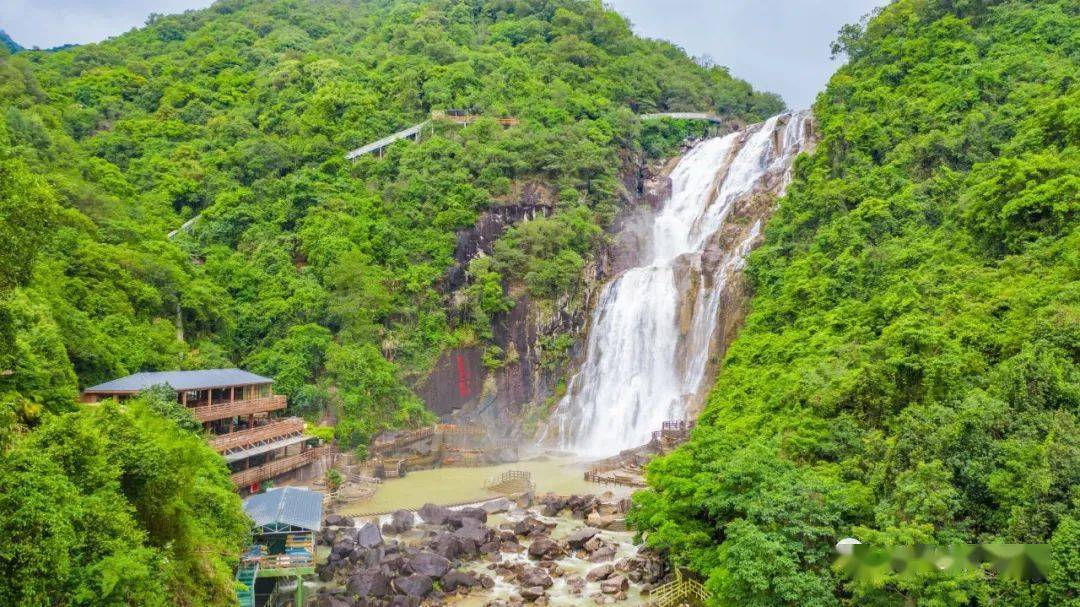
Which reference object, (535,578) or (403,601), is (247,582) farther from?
(535,578)

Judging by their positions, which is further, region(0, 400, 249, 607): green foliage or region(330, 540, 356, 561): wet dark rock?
region(330, 540, 356, 561): wet dark rock

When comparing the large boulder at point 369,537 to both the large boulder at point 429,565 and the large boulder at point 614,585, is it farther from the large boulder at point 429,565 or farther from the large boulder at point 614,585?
the large boulder at point 614,585

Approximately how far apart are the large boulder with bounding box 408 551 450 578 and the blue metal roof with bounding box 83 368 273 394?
1133 cm

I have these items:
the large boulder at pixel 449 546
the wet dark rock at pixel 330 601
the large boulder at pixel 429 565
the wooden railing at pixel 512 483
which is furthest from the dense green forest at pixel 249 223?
the wooden railing at pixel 512 483

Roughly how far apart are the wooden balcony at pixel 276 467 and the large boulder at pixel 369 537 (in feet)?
17.6

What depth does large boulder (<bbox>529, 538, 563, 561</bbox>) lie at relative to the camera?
76.4 feet

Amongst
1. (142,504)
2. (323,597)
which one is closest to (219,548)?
(142,504)

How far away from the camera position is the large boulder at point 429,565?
21.0 metres

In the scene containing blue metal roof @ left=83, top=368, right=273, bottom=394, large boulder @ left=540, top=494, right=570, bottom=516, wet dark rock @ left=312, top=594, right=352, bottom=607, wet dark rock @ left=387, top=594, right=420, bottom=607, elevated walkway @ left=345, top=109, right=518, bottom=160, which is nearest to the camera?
wet dark rock @ left=312, top=594, right=352, bottom=607

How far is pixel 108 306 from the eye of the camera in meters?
32.5

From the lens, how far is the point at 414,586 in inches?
790

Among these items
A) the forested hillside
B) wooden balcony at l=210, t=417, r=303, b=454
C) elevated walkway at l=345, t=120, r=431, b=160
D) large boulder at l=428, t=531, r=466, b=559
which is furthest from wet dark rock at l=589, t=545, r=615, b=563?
elevated walkway at l=345, t=120, r=431, b=160

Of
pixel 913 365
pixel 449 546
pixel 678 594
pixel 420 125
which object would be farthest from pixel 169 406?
pixel 420 125

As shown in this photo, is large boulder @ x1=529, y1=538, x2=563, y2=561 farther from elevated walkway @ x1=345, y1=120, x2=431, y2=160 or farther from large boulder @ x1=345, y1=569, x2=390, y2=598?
elevated walkway @ x1=345, y1=120, x2=431, y2=160
